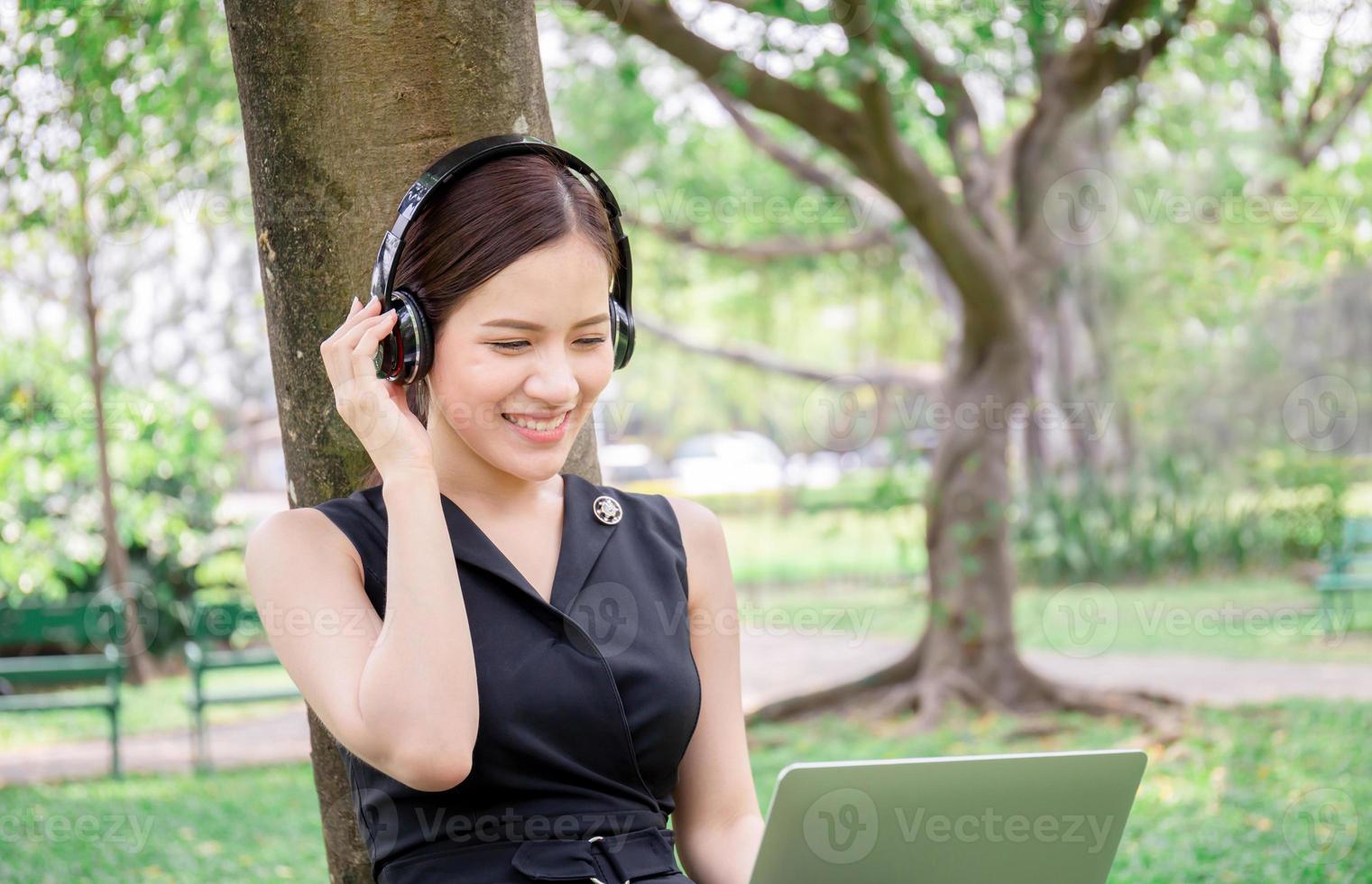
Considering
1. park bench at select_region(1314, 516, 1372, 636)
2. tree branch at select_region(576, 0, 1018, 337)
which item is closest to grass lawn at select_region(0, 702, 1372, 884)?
tree branch at select_region(576, 0, 1018, 337)

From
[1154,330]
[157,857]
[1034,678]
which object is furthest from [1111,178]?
[157,857]

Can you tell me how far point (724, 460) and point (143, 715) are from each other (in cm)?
2868

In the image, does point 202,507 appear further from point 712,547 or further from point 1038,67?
point 712,547

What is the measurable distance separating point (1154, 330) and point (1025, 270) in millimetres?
8754

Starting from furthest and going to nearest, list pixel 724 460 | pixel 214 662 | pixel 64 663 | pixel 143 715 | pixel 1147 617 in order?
pixel 724 460
pixel 1147 617
pixel 143 715
pixel 64 663
pixel 214 662

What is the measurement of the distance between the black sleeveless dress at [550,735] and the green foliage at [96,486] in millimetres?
8522

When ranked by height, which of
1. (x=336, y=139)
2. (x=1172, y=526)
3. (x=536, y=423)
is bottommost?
(x=1172, y=526)

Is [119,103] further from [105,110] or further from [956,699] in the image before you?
[956,699]

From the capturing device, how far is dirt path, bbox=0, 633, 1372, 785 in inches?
347

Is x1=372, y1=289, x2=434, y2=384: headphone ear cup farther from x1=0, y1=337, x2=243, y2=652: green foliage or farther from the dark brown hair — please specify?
x1=0, y1=337, x2=243, y2=652: green foliage

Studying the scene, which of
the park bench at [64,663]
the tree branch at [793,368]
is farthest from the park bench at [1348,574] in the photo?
the park bench at [64,663]

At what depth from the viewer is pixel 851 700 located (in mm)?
9242

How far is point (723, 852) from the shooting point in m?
2.21

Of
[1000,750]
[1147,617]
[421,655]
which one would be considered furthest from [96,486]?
[421,655]
